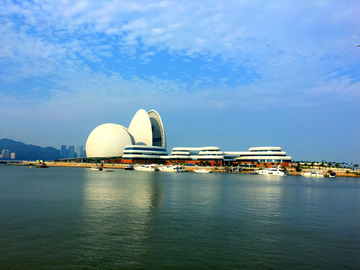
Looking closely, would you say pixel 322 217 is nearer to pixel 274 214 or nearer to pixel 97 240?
pixel 274 214

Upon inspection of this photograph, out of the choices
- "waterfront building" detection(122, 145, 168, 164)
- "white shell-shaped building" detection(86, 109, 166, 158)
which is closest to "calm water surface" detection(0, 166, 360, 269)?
"waterfront building" detection(122, 145, 168, 164)

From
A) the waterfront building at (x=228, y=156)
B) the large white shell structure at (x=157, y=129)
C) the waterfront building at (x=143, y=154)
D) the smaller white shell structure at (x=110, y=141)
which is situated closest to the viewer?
the waterfront building at (x=228, y=156)

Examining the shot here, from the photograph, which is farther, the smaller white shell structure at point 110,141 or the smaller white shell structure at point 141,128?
the smaller white shell structure at point 141,128

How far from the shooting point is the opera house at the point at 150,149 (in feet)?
454

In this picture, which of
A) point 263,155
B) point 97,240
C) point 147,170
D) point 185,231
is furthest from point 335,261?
point 263,155

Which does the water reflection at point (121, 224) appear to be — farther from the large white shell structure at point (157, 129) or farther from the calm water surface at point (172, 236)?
the large white shell structure at point (157, 129)

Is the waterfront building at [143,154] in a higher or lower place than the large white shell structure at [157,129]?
lower

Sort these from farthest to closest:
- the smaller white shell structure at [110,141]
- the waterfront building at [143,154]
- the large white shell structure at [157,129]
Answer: the large white shell structure at [157,129], the smaller white shell structure at [110,141], the waterfront building at [143,154]

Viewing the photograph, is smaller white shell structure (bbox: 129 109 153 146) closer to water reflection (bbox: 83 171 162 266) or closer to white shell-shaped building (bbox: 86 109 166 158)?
white shell-shaped building (bbox: 86 109 166 158)

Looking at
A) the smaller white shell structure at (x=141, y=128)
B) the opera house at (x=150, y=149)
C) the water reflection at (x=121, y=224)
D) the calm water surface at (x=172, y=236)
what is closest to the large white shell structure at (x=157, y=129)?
the opera house at (x=150, y=149)

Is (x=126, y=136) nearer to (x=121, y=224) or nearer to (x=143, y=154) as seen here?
(x=143, y=154)

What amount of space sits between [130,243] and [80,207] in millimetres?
12573

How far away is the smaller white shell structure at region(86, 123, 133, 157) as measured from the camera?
15900 cm

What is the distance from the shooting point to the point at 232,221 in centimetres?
2370
